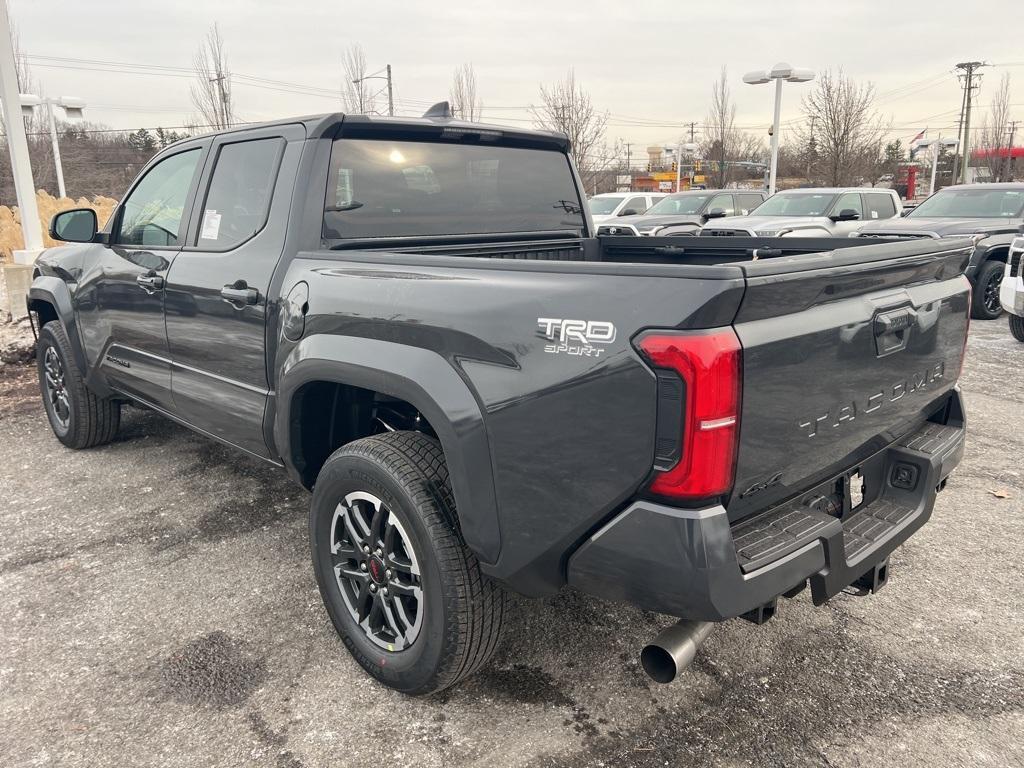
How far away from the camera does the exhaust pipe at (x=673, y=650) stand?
2059mm

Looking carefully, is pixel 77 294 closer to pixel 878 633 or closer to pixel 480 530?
pixel 480 530

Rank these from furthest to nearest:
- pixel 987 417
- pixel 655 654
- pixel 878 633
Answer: pixel 987 417, pixel 878 633, pixel 655 654

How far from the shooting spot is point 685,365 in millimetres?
1762

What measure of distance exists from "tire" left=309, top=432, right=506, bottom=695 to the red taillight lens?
792 millimetres

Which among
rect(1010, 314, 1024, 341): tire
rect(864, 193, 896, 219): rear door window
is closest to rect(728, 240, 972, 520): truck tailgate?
rect(1010, 314, 1024, 341): tire

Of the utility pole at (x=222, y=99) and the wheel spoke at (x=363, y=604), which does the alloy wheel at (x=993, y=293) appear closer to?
the wheel spoke at (x=363, y=604)

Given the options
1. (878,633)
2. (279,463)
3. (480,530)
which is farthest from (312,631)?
(878,633)

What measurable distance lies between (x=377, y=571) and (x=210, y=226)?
1.92 meters

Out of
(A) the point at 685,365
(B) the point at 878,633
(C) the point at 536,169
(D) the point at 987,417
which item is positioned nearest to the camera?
(A) the point at 685,365

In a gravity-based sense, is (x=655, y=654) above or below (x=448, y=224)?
below

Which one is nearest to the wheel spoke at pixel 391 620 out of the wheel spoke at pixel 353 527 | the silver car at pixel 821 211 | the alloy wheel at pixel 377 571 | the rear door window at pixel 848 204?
the alloy wheel at pixel 377 571

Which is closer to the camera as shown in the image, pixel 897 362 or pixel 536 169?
pixel 897 362

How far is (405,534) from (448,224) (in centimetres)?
159

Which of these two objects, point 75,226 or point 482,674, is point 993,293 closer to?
point 482,674
